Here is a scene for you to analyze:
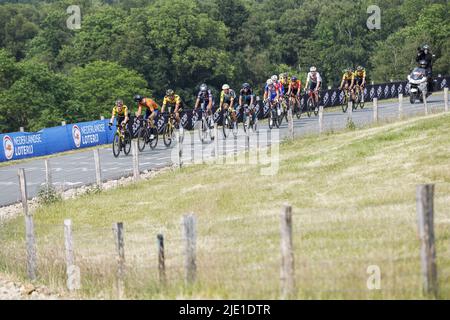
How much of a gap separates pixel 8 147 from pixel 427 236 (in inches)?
1195

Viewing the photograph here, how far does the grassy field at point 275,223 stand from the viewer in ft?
35.9

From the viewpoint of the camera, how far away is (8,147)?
1505 inches

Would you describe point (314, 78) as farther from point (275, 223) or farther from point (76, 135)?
point (275, 223)

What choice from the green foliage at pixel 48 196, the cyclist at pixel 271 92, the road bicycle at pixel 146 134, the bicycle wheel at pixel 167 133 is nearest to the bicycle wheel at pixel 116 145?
the road bicycle at pixel 146 134

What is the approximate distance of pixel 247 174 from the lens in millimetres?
24484

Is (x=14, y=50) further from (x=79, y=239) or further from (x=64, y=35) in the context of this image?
(x=79, y=239)

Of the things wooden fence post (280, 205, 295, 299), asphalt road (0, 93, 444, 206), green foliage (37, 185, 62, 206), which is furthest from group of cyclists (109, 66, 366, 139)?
wooden fence post (280, 205, 295, 299)

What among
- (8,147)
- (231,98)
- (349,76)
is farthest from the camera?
(349,76)

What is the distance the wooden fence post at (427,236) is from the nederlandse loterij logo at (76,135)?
3245 centimetres

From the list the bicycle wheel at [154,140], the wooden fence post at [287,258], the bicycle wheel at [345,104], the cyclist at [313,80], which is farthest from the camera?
the bicycle wheel at [345,104]

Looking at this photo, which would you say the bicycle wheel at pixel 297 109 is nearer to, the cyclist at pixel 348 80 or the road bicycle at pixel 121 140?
the cyclist at pixel 348 80

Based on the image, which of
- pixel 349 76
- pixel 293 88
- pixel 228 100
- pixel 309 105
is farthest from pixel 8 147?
pixel 349 76

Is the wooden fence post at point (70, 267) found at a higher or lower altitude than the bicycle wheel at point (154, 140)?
higher
